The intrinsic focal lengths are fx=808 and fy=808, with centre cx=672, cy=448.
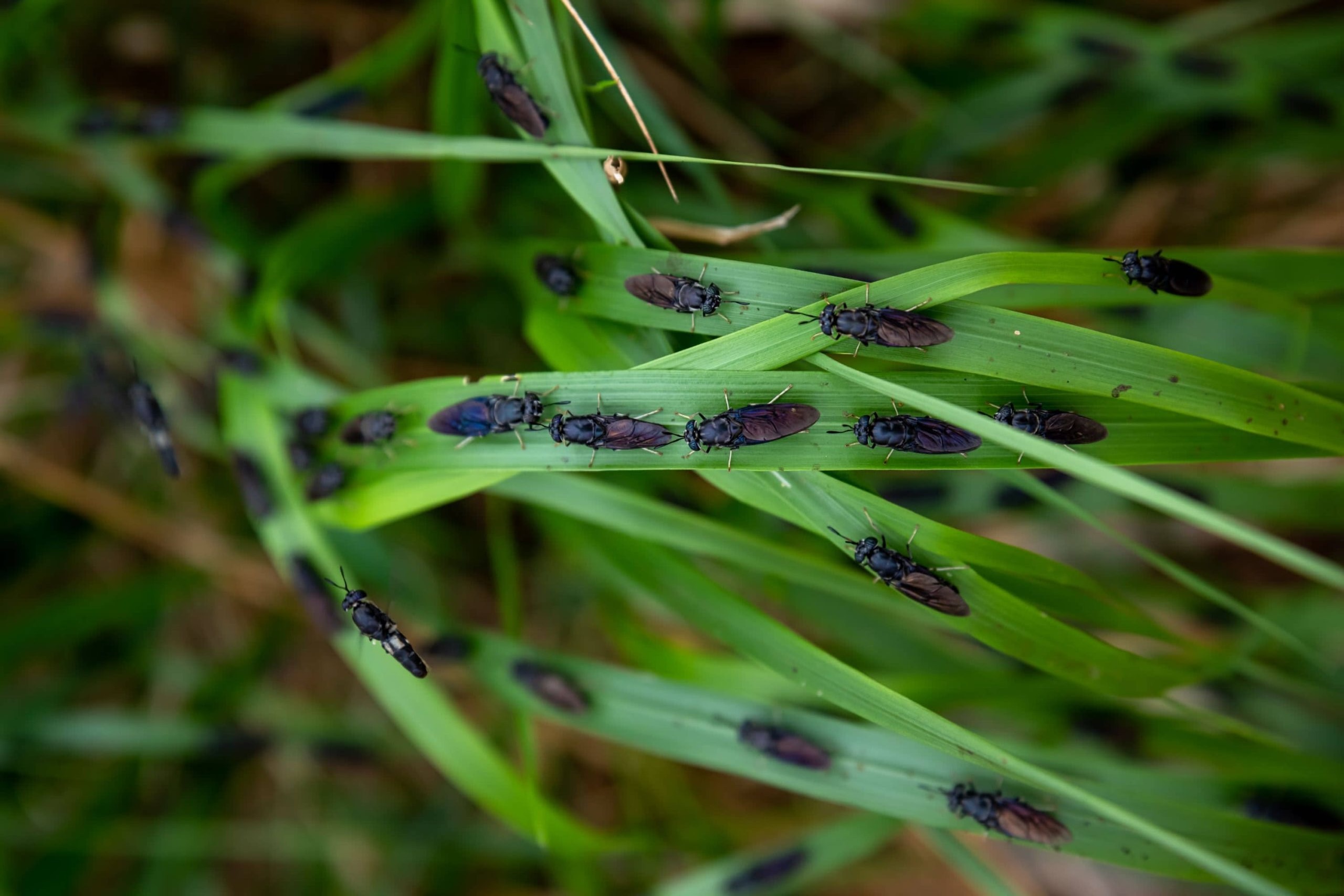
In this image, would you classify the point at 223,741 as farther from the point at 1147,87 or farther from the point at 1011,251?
the point at 1147,87

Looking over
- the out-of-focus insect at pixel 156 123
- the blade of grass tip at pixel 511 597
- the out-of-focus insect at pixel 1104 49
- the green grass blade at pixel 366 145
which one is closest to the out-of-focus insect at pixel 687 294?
the green grass blade at pixel 366 145

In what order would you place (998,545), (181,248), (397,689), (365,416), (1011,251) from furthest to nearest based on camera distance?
(181,248)
(397,689)
(365,416)
(998,545)
(1011,251)

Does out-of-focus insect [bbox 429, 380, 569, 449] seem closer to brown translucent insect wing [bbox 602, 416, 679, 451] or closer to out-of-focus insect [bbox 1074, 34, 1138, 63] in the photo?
brown translucent insect wing [bbox 602, 416, 679, 451]

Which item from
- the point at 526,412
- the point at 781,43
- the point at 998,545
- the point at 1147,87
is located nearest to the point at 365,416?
the point at 526,412

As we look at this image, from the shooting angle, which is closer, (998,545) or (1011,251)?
(1011,251)

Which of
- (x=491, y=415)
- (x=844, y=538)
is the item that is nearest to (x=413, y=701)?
(x=491, y=415)

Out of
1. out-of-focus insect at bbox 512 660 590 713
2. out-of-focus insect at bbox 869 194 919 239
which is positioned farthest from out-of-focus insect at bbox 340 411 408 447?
out-of-focus insect at bbox 869 194 919 239

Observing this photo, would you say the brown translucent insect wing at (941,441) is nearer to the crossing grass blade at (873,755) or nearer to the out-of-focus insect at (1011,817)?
the crossing grass blade at (873,755)
